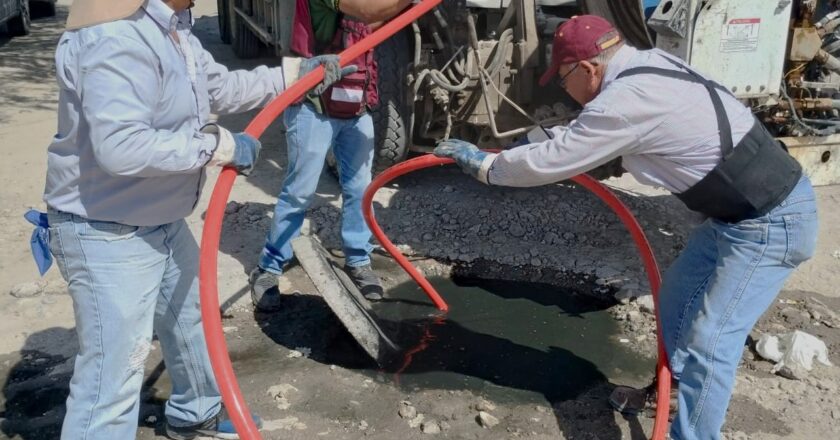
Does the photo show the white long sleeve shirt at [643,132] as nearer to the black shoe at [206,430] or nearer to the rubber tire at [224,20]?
the black shoe at [206,430]

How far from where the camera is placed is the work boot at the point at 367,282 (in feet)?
15.5

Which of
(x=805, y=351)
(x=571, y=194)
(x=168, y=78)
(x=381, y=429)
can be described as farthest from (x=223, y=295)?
(x=805, y=351)

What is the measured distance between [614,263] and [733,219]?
1922 mm

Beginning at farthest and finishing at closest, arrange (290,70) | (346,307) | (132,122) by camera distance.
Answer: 1. (346,307)
2. (290,70)
3. (132,122)

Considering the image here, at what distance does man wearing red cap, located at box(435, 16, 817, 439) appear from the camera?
2.93m

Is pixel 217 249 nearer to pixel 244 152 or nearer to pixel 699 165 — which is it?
pixel 244 152

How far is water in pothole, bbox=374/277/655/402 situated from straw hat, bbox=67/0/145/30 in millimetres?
2149

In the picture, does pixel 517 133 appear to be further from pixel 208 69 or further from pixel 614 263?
pixel 208 69

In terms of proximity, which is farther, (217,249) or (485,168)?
(485,168)

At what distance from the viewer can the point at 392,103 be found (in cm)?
556

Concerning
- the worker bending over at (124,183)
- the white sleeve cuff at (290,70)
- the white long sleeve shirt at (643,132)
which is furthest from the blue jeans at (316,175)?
the white long sleeve shirt at (643,132)

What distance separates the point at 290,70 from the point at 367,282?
1.60m

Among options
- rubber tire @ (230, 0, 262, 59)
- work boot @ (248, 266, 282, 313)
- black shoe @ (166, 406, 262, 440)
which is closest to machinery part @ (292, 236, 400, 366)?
work boot @ (248, 266, 282, 313)

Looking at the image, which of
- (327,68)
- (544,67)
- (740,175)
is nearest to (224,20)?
(544,67)
